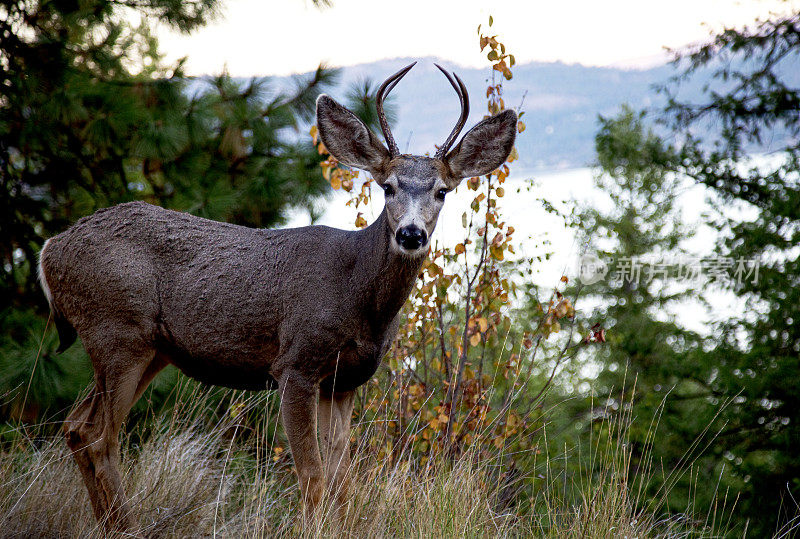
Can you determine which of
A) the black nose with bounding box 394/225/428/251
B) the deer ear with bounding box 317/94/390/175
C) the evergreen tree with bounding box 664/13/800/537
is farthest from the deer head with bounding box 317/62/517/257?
the evergreen tree with bounding box 664/13/800/537

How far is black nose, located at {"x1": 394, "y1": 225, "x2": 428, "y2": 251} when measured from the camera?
3.84 meters

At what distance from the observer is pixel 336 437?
4.57m

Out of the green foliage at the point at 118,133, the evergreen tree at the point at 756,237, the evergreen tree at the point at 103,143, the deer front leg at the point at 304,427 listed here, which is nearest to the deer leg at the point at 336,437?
the deer front leg at the point at 304,427

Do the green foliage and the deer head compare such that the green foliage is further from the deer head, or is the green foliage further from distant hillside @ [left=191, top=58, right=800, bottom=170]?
the deer head

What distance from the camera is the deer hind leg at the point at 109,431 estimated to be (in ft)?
14.7

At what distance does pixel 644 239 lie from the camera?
81.6ft

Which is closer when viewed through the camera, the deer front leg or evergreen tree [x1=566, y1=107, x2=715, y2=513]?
the deer front leg

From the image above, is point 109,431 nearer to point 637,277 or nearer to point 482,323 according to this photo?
point 482,323

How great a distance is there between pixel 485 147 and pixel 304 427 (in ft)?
5.90

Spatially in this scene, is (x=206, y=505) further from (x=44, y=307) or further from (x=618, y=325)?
(x=618, y=325)

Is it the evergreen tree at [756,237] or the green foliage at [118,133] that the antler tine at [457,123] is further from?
the evergreen tree at [756,237]

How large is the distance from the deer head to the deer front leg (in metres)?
0.90

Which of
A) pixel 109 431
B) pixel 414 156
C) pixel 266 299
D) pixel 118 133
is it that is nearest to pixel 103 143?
pixel 118 133

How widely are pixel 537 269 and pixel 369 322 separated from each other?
116 inches
